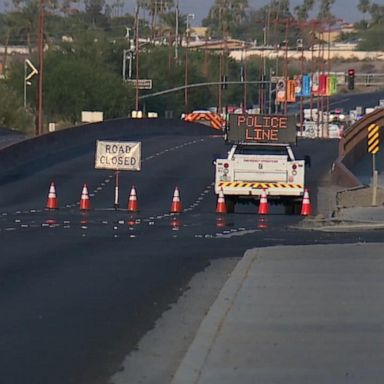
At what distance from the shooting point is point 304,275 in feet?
57.4

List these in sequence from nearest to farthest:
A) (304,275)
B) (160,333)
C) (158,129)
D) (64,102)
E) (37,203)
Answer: (160,333) < (304,275) < (37,203) < (158,129) < (64,102)

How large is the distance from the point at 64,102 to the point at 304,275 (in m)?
97.2

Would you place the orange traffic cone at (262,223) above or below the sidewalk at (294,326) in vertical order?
above

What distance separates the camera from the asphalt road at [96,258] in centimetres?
1222

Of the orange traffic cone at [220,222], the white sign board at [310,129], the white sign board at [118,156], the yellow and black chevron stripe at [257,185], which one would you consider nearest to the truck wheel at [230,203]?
the yellow and black chevron stripe at [257,185]

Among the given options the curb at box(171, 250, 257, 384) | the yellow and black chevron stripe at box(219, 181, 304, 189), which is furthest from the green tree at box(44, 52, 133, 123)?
the curb at box(171, 250, 257, 384)

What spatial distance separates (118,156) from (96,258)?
16626 millimetres

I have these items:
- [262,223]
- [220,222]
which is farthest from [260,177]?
[220,222]

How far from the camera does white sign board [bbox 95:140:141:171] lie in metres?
37.5

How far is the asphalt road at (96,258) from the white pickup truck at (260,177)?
1069 millimetres

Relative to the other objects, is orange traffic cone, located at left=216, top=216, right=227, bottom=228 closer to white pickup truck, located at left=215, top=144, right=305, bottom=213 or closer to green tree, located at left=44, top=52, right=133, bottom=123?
white pickup truck, located at left=215, top=144, right=305, bottom=213

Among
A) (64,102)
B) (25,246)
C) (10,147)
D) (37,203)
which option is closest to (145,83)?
(64,102)

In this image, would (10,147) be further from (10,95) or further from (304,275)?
(10,95)

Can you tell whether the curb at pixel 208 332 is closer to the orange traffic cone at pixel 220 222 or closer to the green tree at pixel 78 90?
the orange traffic cone at pixel 220 222
